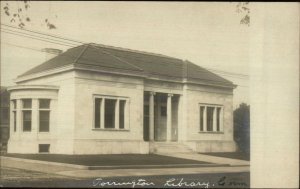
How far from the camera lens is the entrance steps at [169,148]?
20109 millimetres

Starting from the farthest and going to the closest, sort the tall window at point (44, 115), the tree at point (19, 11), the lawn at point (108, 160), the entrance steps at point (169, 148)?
the tall window at point (44, 115), the entrance steps at point (169, 148), the lawn at point (108, 160), the tree at point (19, 11)

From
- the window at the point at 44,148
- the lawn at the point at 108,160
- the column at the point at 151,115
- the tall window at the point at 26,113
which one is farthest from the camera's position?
the column at the point at 151,115

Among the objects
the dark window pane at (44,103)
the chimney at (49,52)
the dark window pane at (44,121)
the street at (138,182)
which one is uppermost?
the chimney at (49,52)

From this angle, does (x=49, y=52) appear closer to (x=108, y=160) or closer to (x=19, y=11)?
(x=19, y=11)

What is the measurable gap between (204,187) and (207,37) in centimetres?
300

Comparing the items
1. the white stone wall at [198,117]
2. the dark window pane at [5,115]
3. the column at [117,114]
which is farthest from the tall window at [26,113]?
the white stone wall at [198,117]

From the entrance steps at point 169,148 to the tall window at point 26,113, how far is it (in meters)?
7.00

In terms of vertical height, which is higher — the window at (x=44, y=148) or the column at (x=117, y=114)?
the column at (x=117, y=114)

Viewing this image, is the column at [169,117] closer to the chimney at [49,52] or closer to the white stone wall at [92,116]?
the white stone wall at [92,116]

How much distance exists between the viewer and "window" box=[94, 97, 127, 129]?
22.7 meters

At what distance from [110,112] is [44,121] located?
11.7 feet

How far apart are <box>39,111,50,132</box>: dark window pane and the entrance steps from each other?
5853mm

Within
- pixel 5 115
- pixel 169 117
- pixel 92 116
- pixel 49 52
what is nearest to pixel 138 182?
pixel 49 52

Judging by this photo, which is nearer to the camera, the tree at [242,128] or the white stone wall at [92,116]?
the tree at [242,128]
